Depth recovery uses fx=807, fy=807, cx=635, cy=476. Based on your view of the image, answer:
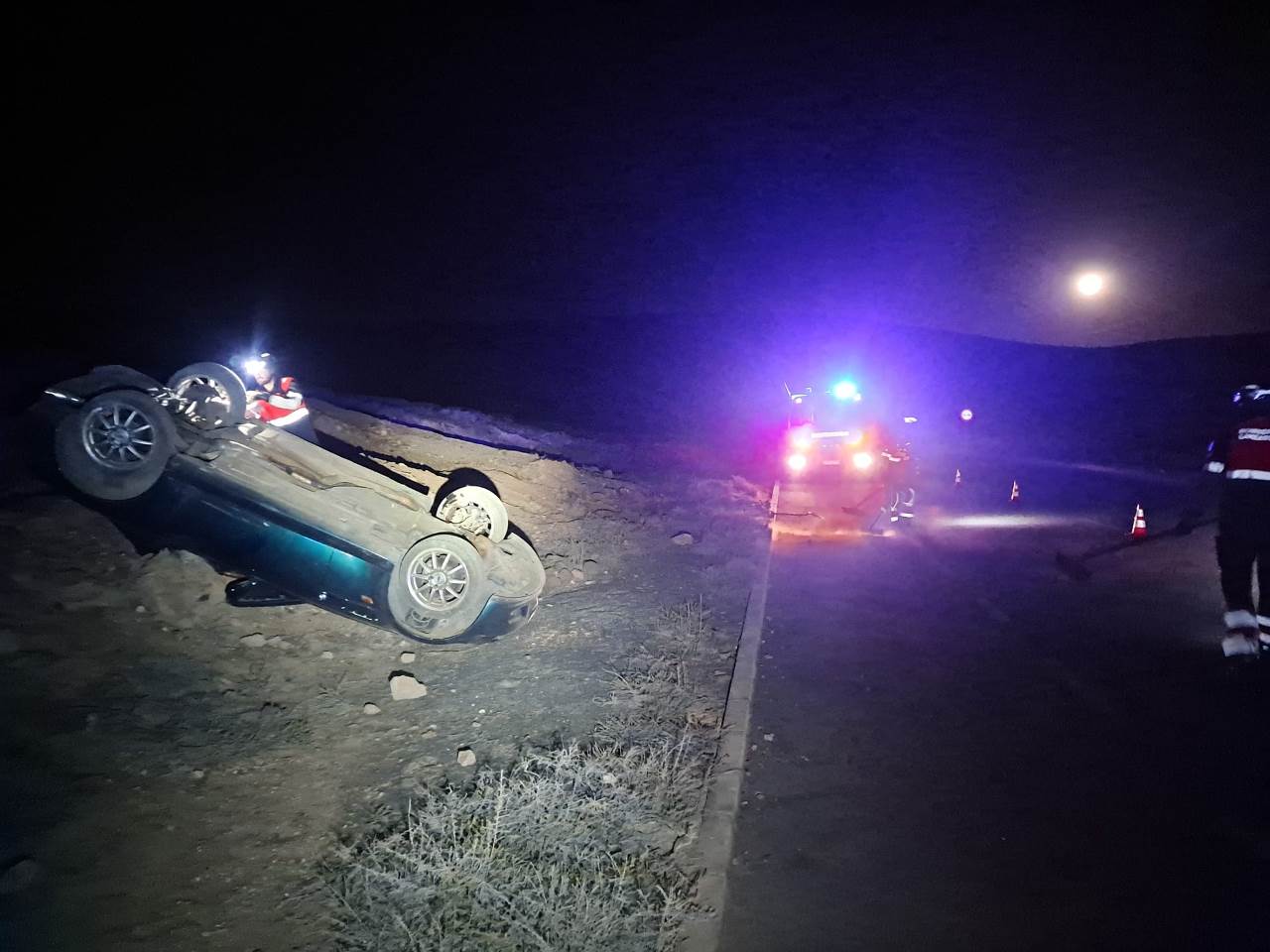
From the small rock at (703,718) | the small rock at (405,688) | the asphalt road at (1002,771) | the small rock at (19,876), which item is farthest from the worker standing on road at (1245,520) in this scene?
the small rock at (19,876)

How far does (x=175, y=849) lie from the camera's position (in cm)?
405

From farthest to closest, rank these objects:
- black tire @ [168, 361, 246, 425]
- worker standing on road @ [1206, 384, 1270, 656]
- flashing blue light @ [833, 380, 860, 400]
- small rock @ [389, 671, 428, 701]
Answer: flashing blue light @ [833, 380, 860, 400] < black tire @ [168, 361, 246, 425] < worker standing on road @ [1206, 384, 1270, 656] < small rock @ [389, 671, 428, 701]

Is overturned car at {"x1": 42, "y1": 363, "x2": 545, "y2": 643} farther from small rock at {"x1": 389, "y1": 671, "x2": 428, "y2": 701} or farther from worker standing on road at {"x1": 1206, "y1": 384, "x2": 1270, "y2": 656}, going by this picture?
worker standing on road at {"x1": 1206, "y1": 384, "x2": 1270, "y2": 656}

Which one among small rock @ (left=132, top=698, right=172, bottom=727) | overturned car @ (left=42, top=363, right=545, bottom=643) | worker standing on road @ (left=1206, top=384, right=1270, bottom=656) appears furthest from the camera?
worker standing on road @ (left=1206, top=384, right=1270, bottom=656)

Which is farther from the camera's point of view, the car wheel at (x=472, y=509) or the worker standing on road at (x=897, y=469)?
the worker standing on road at (x=897, y=469)

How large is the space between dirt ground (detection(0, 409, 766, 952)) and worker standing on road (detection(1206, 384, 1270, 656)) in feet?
13.7

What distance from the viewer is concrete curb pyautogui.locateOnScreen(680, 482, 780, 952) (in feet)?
12.3

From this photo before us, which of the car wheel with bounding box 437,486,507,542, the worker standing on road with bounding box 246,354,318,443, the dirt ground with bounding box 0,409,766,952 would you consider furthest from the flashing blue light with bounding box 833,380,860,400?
the worker standing on road with bounding box 246,354,318,443

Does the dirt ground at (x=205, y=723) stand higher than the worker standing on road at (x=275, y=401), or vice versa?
the worker standing on road at (x=275, y=401)

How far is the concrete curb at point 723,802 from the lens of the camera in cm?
374

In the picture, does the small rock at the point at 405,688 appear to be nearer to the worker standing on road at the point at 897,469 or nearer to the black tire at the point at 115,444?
the black tire at the point at 115,444

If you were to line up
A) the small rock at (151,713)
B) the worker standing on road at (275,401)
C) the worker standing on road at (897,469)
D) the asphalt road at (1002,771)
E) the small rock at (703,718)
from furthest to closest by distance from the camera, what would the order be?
the worker standing on road at (897,469), the worker standing on road at (275,401), the small rock at (703,718), the small rock at (151,713), the asphalt road at (1002,771)

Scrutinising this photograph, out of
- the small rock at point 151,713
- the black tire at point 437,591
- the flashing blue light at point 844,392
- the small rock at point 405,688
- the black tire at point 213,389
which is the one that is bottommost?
the small rock at point 151,713

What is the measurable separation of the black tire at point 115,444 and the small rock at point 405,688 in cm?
239
